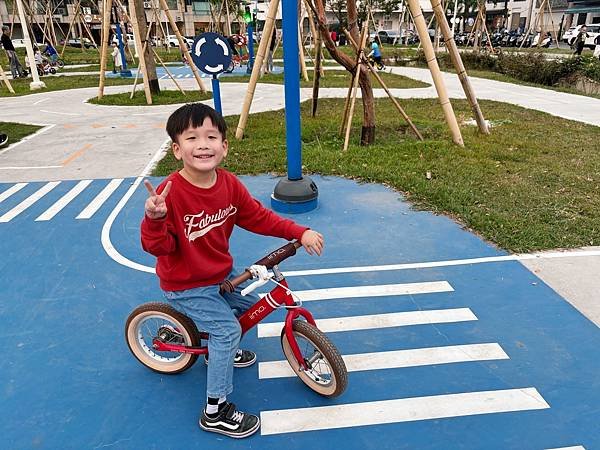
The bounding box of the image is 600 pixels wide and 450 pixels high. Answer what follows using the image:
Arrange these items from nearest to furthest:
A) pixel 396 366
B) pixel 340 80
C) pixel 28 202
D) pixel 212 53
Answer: pixel 396 366
pixel 28 202
pixel 212 53
pixel 340 80

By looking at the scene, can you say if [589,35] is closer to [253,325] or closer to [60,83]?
[60,83]

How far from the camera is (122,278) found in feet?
13.2

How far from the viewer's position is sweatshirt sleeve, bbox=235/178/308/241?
8.48 feet

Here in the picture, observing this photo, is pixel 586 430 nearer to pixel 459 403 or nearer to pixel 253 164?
pixel 459 403

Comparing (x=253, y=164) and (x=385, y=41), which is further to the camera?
(x=385, y=41)

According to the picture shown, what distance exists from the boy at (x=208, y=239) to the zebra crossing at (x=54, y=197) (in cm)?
345

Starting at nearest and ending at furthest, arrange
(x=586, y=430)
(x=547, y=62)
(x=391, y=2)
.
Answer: (x=586, y=430) → (x=547, y=62) → (x=391, y=2)

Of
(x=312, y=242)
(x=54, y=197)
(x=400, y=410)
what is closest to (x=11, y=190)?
(x=54, y=197)

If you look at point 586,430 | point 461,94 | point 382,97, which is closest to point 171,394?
point 586,430

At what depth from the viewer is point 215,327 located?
2436mm

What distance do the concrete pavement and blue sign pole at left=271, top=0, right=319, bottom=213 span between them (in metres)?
2.39

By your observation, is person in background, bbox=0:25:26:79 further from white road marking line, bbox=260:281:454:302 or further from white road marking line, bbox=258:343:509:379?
white road marking line, bbox=258:343:509:379

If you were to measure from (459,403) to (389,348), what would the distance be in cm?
59

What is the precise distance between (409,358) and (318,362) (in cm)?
69
